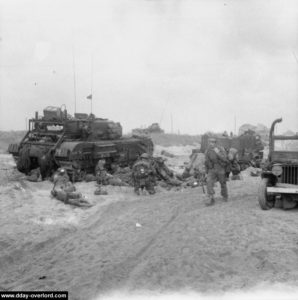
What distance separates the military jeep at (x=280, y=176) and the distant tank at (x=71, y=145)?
7.49m

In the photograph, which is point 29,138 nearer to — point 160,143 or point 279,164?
point 279,164

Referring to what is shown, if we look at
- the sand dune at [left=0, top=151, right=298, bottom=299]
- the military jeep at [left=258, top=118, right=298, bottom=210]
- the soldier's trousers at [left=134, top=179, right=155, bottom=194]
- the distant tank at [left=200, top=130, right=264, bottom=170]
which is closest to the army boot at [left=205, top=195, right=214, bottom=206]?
the sand dune at [left=0, top=151, right=298, bottom=299]

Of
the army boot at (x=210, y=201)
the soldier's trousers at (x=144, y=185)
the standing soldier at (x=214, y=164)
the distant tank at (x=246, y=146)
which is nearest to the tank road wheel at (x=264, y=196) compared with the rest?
the standing soldier at (x=214, y=164)

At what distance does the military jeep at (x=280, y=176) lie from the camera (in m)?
10.1

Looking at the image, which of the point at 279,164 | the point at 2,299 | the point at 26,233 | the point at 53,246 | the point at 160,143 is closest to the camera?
the point at 2,299

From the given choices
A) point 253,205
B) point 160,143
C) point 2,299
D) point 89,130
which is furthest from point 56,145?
point 160,143

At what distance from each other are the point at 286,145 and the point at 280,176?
0.97 meters

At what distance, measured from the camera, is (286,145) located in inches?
441

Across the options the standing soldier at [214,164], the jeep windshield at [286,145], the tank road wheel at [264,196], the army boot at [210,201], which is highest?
the jeep windshield at [286,145]

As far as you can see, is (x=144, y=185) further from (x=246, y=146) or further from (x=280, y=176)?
(x=246, y=146)

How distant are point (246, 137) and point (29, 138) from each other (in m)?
10.5

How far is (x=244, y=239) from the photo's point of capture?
7.86 meters

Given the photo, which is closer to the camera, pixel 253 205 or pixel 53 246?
pixel 53 246

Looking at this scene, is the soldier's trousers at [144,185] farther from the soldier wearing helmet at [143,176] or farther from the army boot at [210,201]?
the army boot at [210,201]
